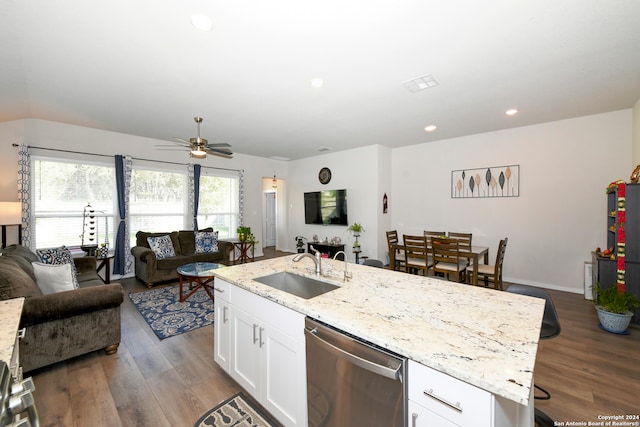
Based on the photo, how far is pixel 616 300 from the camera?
2.84 metres

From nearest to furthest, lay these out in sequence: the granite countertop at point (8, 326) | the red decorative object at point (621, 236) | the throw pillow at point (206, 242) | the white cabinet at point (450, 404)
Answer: the white cabinet at point (450, 404), the granite countertop at point (8, 326), the red decorative object at point (621, 236), the throw pillow at point (206, 242)

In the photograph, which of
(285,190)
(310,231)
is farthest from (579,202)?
(285,190)

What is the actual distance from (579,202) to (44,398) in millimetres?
6651

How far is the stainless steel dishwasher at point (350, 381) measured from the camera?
3.36 feet

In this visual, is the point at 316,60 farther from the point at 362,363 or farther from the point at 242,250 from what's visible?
the point at 242,250

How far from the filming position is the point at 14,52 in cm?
228

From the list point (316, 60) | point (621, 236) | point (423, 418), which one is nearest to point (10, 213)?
point (316, 60)

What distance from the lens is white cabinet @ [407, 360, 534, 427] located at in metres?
0.82

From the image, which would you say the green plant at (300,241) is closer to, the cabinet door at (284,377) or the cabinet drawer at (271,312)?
the cabinet drawer at (271,312)

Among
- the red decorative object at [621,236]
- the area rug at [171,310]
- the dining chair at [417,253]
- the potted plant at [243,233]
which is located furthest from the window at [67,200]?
the red decorative object at [621,236]

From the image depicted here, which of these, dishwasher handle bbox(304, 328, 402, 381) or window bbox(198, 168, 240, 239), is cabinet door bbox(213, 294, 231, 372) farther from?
window bbox(198, 168, 240, 239)

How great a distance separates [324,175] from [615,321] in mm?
5486

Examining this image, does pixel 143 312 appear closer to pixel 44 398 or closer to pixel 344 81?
pixel 44 398

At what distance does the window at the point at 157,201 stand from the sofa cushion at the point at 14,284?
3.12 meters
